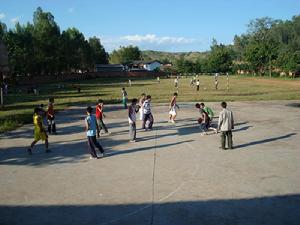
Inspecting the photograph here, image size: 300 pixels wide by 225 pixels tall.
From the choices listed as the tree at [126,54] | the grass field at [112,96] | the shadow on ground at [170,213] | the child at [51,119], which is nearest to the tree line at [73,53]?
the grass field at [112,96]

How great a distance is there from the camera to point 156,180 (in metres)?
11.3

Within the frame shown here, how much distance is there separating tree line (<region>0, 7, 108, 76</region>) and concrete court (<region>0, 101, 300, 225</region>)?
52.3m

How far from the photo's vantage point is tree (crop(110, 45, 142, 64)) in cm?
17075

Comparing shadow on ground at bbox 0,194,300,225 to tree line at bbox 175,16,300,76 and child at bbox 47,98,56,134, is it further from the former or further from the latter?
tree line at bbox 175,16,300,76

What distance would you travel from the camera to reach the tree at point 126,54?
560 feet

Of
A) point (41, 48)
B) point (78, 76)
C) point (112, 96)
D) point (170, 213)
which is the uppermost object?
point (41, 48)

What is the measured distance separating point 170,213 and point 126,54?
541ft

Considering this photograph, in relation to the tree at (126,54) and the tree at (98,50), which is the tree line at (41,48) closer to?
the tree at (98,50)

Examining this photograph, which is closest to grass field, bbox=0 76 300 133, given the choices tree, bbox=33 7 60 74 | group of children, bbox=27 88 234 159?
group of children, bbox=27 88 234 159

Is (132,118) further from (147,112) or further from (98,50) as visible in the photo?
(98,50)

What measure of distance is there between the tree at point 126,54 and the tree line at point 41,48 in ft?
202

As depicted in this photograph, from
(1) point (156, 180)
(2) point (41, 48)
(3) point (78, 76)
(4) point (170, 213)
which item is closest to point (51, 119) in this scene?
(1) point (156, 180)

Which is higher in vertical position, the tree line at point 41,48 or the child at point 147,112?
the tree line at point 41,48

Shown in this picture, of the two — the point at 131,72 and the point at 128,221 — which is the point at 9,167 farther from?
the point at 131,72
